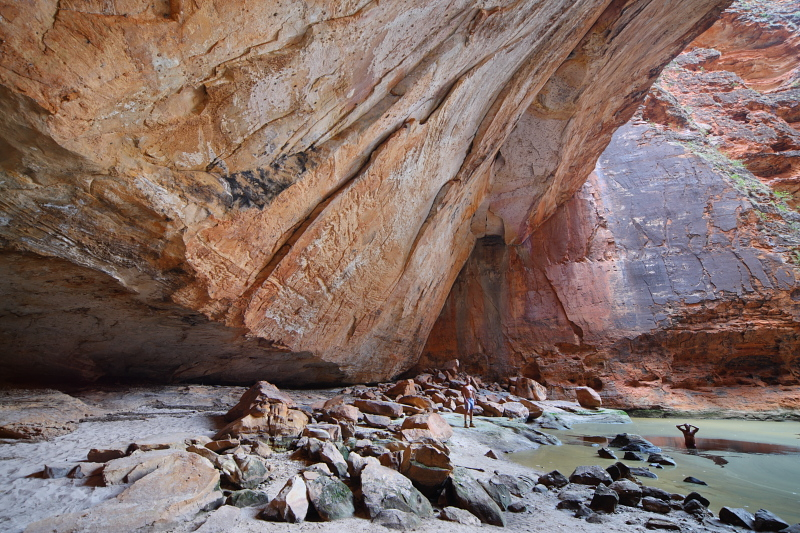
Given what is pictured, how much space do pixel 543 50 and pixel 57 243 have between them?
24.9 feet

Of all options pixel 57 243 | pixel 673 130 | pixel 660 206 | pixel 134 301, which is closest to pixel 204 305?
pixel 134 301

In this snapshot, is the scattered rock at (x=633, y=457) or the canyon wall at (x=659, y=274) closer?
the scattered rock at (x=633, y=457)

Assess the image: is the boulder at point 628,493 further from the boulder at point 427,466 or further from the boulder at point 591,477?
the boulder at point 427,466

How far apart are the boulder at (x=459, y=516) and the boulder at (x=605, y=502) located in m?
1.01

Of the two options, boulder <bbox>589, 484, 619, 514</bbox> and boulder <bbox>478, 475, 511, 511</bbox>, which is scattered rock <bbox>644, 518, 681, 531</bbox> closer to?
boulder <bbox>589, 484, 619, 514</bbox>

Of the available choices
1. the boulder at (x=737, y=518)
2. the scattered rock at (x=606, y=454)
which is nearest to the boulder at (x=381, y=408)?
the scattered rock at (x=606, y=454)

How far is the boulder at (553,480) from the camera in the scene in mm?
3660

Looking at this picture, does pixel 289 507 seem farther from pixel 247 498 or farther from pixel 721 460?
pixel 721 460

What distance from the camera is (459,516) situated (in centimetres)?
271

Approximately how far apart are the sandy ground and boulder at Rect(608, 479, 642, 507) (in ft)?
0.46

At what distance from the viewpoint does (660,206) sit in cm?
1230

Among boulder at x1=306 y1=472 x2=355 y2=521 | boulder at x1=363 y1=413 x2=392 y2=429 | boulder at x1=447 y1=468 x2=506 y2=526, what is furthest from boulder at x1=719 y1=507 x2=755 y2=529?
boulder at x1=363 y1=413 x2=392 y2=429

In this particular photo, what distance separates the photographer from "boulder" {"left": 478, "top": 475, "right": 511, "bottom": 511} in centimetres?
309

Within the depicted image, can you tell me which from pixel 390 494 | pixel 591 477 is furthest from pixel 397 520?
pixel 591 477
